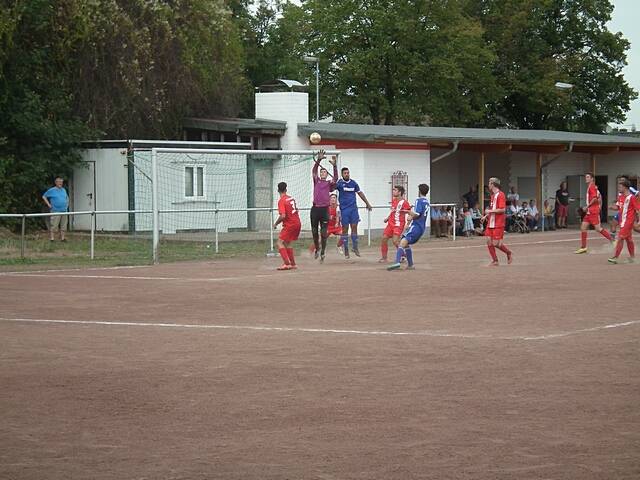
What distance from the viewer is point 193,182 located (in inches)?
1321

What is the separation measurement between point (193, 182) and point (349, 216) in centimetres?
995

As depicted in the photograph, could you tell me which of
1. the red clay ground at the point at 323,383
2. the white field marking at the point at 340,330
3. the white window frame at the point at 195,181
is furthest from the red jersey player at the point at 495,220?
the white window frame at the point at 195,181

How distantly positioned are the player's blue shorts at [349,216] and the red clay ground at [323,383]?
257 inches

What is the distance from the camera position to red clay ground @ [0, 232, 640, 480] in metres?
7.14

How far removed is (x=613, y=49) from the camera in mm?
66500

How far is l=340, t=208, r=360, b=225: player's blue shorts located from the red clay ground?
21.4ft

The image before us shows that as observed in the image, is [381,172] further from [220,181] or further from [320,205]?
[320,205]

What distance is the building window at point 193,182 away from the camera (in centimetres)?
3344

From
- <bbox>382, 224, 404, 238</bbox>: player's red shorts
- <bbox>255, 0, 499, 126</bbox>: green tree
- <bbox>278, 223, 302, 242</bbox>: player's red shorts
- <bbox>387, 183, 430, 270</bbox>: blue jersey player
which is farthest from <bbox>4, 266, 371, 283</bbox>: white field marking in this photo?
<bbox>255, 0, 499, 126</bbox>: green tree

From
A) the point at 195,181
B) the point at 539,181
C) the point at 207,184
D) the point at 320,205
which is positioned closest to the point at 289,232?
the point at 320,205

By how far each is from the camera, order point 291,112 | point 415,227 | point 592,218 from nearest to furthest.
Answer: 1. point 415,227
2. point 592,218
3. point 291,112

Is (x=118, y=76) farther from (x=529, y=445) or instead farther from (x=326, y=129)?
(x=529, y=445)

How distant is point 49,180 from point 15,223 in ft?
17.1

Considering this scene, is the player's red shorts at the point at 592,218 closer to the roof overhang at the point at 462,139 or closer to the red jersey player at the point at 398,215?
the red jersey player at the point at 398,215
